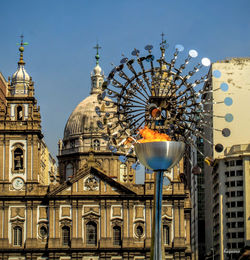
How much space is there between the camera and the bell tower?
7938 cm

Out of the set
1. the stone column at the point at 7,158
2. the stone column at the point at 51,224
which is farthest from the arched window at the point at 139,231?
the stone column at the point at 7,158

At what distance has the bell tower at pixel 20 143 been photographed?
79375mm

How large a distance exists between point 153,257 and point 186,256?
4093 cm

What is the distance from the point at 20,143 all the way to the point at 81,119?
54.8ft

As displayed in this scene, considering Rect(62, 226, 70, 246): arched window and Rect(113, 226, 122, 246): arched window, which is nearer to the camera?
Rect(62, 226, 70, 246): arched window

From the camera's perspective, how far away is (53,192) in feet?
258

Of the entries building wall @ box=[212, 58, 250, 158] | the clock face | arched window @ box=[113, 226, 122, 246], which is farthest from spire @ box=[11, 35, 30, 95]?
building wall @ box=[212, 58, 250, 158]

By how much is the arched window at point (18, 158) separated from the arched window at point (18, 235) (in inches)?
245

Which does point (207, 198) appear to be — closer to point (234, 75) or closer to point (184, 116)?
point (234, 75)

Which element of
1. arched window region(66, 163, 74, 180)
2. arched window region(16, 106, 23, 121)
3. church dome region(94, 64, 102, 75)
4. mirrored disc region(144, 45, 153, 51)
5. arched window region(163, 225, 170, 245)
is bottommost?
arched window region(163, 225, 170, 245)

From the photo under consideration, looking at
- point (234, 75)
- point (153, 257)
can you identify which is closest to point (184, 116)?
point (153, 257)

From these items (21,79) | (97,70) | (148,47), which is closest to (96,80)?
(97,70)

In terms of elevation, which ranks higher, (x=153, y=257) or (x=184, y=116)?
(x=184, y=116)

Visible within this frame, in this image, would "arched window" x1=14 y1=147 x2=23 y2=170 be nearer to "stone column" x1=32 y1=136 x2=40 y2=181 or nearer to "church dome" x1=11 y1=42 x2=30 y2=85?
"stone column" x1=32 y1=136 x2=40 y2=181
